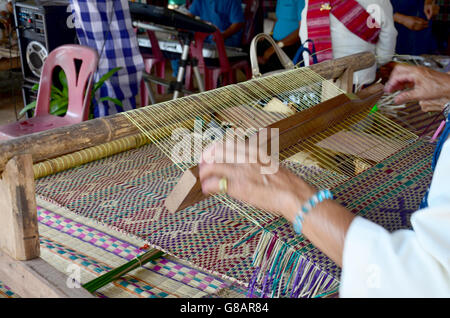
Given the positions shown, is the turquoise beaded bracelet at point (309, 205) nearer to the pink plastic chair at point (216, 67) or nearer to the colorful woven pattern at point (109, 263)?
the colorful woven pattern at point (109, 263)

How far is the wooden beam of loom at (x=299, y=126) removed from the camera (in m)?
1.06

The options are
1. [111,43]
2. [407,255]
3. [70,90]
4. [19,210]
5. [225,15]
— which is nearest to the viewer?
[407,255]

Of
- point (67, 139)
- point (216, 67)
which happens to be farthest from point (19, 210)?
point (216, 67)

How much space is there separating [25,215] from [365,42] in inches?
91.0

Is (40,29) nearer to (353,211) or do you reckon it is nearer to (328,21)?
(328,21)

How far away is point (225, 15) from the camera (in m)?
5.87

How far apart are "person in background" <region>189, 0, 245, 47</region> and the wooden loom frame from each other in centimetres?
494

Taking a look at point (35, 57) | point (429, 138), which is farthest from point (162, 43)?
point (429, 138)

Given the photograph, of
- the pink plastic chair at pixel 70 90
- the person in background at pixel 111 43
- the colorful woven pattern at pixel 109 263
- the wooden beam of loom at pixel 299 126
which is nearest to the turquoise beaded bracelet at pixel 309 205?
the wooden beam of loom at pixel 299 126

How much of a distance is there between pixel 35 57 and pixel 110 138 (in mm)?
3285

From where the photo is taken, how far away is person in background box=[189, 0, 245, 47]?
19.0 feet

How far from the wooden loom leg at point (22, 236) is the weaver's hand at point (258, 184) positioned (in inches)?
16.4
